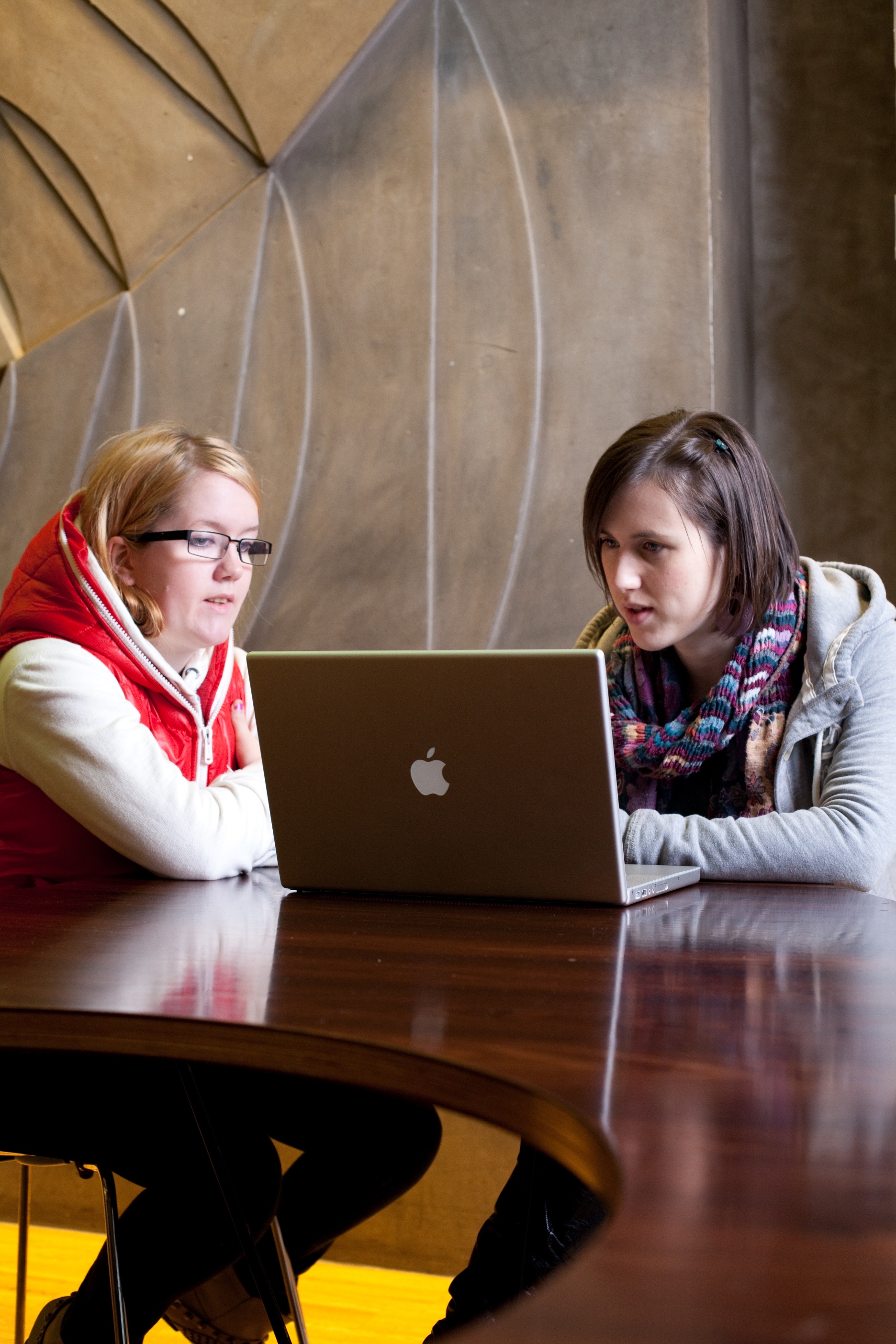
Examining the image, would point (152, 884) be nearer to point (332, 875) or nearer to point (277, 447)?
point (332, 875)

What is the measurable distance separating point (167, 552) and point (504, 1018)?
1.23m

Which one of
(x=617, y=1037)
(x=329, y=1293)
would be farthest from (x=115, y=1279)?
(x=329, y=1293)

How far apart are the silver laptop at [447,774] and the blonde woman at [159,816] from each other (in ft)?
0.86

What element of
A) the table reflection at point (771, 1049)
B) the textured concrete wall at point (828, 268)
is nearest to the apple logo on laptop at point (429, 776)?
the table reflection at point (771, 1049)

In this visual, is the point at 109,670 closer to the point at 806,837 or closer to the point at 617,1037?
the point at 806,837

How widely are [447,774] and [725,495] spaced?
2.27ft

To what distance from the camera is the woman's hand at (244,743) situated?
74.6 inches

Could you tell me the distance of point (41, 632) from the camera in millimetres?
1722

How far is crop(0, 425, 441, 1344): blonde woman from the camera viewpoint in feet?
3.86

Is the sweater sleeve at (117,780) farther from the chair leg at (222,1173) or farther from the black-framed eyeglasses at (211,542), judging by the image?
the chair leg at (222,1173)

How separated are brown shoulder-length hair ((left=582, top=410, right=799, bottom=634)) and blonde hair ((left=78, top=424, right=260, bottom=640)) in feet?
2.02

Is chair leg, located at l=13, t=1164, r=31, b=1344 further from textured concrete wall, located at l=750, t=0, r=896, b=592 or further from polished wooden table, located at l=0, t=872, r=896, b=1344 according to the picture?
textured concrete wall, located at l=750, t=0, r=896, b=592

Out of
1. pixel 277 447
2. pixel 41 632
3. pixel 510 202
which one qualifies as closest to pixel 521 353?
pixel 510 202

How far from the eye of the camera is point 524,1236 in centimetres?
129
